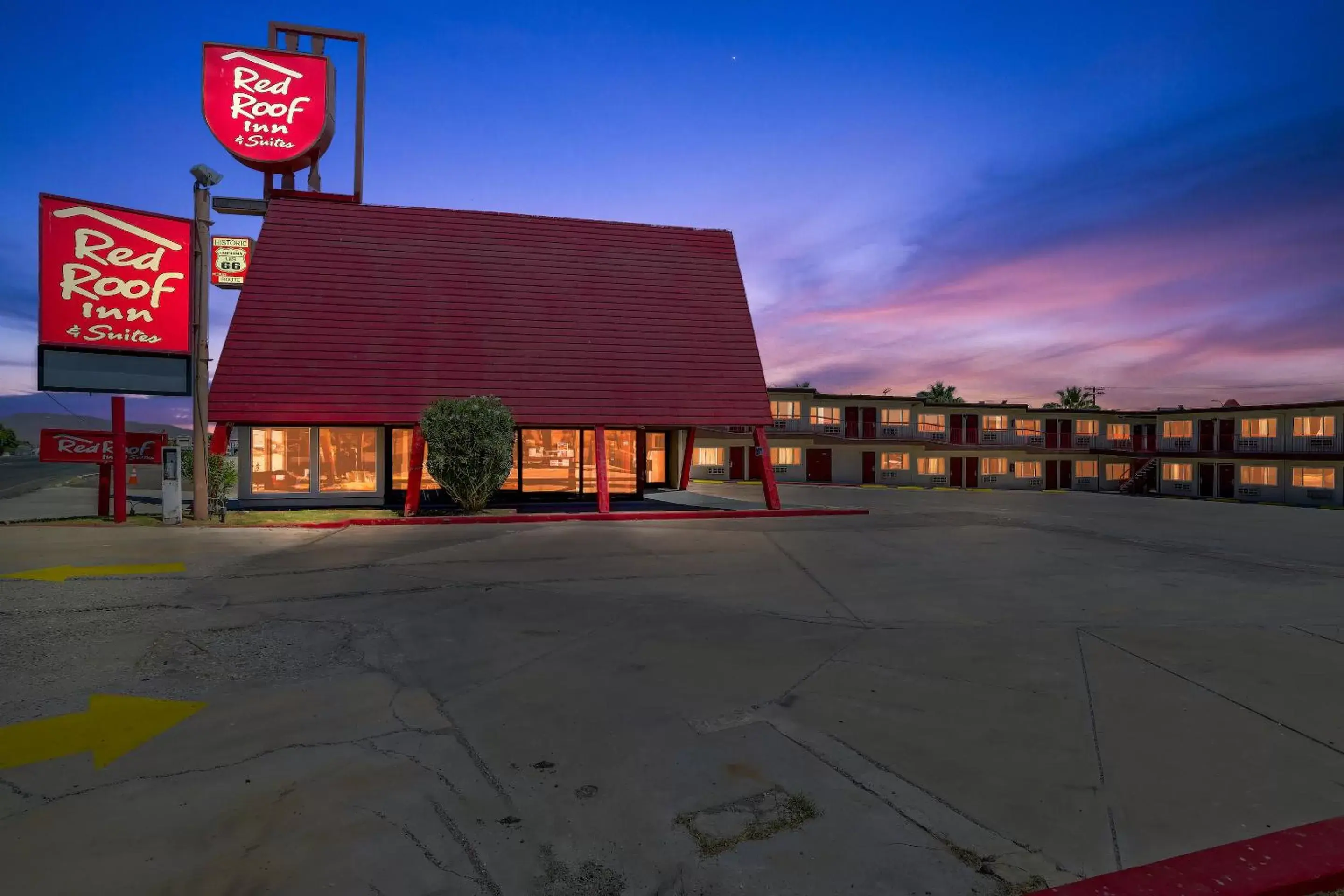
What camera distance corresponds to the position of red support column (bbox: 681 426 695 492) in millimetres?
25875

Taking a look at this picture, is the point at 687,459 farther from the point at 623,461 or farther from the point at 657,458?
the point at 623,461

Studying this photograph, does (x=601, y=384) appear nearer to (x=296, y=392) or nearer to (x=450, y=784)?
(x=296, y=392)

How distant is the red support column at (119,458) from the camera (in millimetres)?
14984

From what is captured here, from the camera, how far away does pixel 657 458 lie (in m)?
27.8

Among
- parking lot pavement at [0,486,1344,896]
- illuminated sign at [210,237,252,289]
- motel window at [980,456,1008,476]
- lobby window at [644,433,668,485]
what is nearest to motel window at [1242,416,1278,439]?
motel window at [980,456,1008,476]

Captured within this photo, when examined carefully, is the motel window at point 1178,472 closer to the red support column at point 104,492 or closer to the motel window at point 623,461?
the motel window at point 623,461

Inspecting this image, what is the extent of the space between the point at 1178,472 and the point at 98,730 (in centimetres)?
6071

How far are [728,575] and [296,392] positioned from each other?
44.9ft

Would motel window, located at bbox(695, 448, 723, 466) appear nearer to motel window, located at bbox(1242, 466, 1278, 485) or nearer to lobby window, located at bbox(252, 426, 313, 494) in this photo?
lobby window, located at bbox(252, 426, 313, 494)

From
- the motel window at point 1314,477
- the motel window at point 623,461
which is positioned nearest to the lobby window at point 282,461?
the motel window at point 623,461

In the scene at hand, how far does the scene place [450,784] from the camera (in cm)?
394

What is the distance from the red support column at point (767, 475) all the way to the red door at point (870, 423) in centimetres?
2916

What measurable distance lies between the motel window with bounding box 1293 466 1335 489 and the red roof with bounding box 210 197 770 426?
39155 millimetres

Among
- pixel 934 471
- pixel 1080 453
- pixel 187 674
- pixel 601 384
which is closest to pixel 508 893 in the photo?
pixel 187 674
